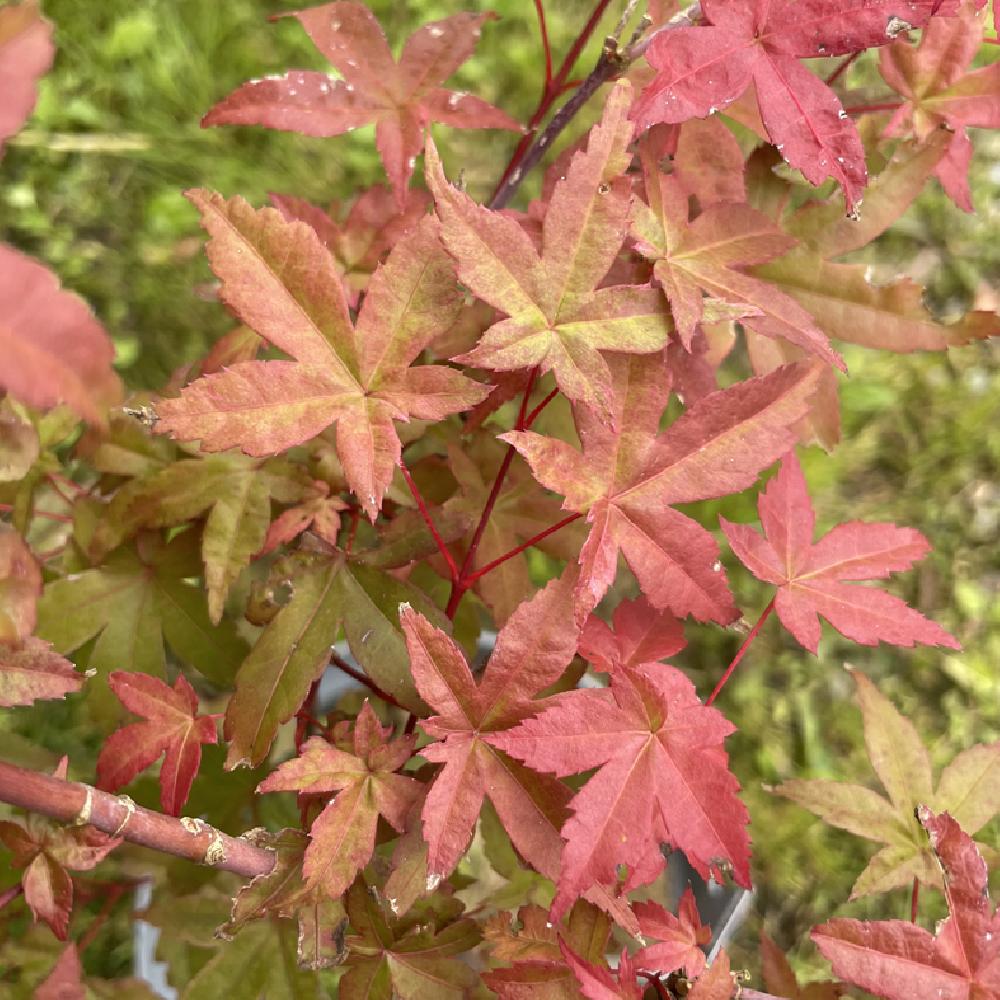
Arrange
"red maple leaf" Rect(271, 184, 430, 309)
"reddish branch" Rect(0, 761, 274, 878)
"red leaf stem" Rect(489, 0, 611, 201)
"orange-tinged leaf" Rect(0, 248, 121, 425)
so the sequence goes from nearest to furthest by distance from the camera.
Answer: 1. "orange-tinged leaf" Rect(0, 248, 121, 425)
2. "reddish branch" Rect(0, 761, 274, 878)
3. "red leaf stem" Rect(489, 0, 611, 201)
4. "red maple leaf" Rect(271, 184, 430, 309)

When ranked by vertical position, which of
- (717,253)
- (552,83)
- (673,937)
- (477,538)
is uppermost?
(552,83)

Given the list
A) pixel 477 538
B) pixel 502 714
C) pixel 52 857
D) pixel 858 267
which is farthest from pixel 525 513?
pixel 52 857

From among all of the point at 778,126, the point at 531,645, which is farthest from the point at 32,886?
the point at 778,126

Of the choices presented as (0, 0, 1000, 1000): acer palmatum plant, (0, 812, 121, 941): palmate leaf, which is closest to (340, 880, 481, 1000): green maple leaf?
(0, 0, 1000, 1000): acer palmatum plant

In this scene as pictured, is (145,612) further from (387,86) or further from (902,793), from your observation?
(902,793)

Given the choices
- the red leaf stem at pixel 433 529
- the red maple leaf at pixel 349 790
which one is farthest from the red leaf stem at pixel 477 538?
the red maple leaf at pixel 349 790

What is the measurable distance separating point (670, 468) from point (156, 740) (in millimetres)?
474

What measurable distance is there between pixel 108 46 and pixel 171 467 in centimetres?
150

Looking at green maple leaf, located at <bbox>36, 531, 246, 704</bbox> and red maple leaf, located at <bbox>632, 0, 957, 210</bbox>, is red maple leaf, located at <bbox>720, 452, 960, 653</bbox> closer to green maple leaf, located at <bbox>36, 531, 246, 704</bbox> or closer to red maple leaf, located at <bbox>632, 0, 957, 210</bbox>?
red maple leaf, located at <bbox>632, 0, 957, 210</bbox>

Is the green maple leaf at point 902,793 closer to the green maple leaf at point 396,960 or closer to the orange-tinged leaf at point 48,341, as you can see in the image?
the green maple leaf at point 396,960

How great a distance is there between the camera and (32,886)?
2.22 ft

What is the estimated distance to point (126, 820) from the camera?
616 millimetres

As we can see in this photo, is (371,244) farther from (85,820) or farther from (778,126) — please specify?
(85,820)

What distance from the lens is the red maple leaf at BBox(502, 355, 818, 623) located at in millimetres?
689
